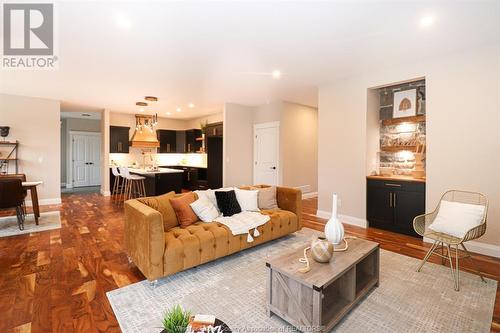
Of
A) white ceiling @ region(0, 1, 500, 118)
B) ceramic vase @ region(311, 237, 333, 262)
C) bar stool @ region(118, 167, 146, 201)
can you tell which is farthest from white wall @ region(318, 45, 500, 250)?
bar stool @ region(118, 167, 146, 201)

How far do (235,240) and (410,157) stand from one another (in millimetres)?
3513

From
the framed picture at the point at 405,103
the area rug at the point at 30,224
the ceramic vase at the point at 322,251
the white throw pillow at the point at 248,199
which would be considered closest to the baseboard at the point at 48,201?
the area rug at the point at 30,224

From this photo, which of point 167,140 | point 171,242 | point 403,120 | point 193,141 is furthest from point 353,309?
point 167,140

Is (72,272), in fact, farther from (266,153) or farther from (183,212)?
(266,153)

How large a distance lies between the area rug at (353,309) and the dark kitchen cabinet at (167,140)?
23.4 feet

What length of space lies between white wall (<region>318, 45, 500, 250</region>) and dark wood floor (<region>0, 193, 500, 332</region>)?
0.79m

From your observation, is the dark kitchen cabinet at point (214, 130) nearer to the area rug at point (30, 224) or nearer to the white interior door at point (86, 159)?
the area rug at point (30, 224)

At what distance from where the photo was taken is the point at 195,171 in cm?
845

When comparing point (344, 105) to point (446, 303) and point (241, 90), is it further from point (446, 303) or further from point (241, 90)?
point (446, 303)

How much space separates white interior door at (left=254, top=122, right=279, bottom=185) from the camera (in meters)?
6.58

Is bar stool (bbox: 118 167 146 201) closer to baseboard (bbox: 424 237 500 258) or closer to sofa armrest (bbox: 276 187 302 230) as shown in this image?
sofa armrest (bbox: 276 187 302 230)

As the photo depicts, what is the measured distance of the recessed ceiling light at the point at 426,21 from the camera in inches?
101

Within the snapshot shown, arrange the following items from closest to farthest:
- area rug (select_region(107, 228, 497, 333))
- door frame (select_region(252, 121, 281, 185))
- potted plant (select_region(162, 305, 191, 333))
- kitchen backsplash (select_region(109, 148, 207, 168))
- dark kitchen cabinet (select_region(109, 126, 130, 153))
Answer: potted plant (select_region(162, 305, 191, 333))
area rug (select_region(107, 228, 497, 333))
door frame (select_region(252, 121, 281, 185))
dark kitchen cabinet (select_region(109, 126, 130, 153))
kitchen backsplash (select_region(109, 148, 207, 168))

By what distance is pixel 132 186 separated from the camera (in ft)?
22.9
